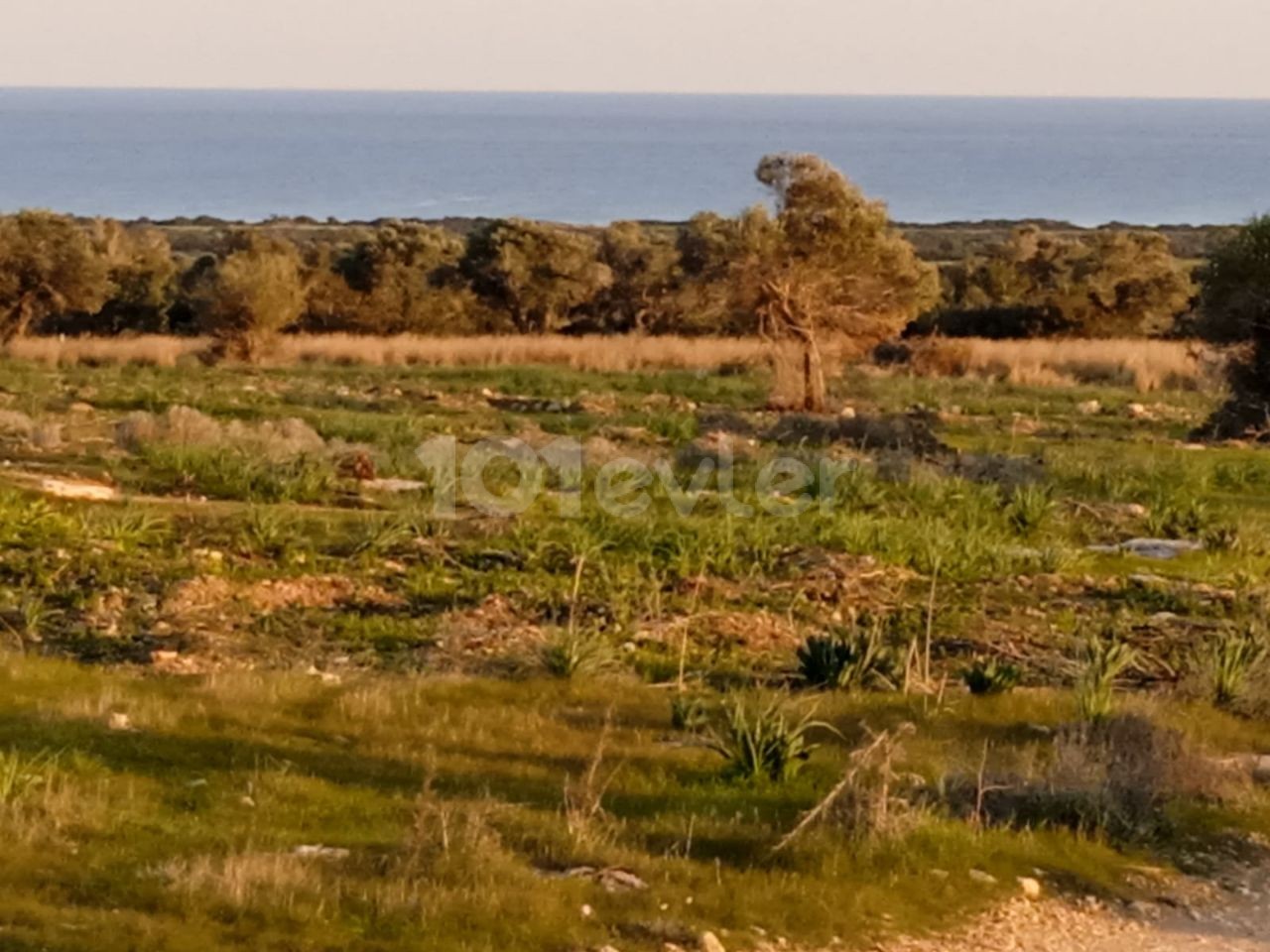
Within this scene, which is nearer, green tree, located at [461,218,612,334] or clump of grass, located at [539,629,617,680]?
clump of grass, located at [539,629,617,680]

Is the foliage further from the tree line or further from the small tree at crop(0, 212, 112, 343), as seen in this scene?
the small tree at crop(0, 212, 112, 343)

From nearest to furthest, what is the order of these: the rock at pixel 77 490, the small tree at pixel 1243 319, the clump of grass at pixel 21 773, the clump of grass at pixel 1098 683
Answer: the clump of grass at pixel 21 773 → the clump of grass at pixel 1098 683 → the rock at pixel 77 490 → the small tree at pixel 1243 319

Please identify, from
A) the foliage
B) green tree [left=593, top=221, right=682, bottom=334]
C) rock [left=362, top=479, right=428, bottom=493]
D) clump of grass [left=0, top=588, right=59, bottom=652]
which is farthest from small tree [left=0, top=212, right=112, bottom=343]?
clump of grass [left=0, top=588, right=59, bottom=652]

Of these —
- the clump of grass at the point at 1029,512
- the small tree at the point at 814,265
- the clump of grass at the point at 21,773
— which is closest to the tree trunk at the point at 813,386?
the small tree at the point at 814,265

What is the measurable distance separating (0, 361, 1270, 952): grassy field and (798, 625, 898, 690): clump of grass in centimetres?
3

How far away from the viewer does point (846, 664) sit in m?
10.2

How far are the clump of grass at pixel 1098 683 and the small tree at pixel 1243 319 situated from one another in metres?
13.7

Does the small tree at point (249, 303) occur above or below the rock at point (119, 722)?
above

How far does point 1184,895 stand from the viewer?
7355 mm

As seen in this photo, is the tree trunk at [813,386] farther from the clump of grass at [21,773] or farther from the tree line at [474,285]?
the clump of grass at [21,773]

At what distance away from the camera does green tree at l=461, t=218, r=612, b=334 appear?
43.5 m

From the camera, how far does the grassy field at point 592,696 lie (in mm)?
6688

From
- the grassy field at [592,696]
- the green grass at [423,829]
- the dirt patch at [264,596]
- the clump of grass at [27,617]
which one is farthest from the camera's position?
the dirt patch at [264,596]

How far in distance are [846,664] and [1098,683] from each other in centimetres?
134
